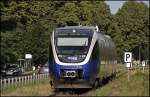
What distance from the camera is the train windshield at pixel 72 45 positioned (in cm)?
3052

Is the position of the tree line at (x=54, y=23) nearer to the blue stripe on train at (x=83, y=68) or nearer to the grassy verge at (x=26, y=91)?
the grassy verge at (x=26, y=91)

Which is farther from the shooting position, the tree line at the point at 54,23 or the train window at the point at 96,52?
the tree line at the point at 54,23

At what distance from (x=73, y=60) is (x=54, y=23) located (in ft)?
137

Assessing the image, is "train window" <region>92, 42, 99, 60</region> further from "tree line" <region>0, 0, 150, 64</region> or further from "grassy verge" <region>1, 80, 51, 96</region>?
"tree line" <region>0, 0, 150, 64</region>

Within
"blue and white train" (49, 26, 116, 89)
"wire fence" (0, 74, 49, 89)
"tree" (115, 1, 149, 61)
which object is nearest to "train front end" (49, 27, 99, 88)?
"blue and white train" (49, 26, 116, 89)

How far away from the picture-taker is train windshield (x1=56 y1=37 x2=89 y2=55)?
100 ft

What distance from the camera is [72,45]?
30.8m

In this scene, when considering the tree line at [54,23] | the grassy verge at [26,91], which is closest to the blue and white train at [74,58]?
the grassy verge at [26,91]

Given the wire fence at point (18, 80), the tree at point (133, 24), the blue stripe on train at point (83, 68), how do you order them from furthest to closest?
1. the tree at point (133, 24)
2. the wire fence at point (18, 80)
3. the blue stripe on train at point (83, 68)

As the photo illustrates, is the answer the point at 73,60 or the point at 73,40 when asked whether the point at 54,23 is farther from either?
the point at 73,60

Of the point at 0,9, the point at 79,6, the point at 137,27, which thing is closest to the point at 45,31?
the point at 0,9

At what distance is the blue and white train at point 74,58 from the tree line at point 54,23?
16986mm

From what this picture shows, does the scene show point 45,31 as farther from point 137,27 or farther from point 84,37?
point 137,27

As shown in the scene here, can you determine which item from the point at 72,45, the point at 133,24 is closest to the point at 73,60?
the point at 72,45
